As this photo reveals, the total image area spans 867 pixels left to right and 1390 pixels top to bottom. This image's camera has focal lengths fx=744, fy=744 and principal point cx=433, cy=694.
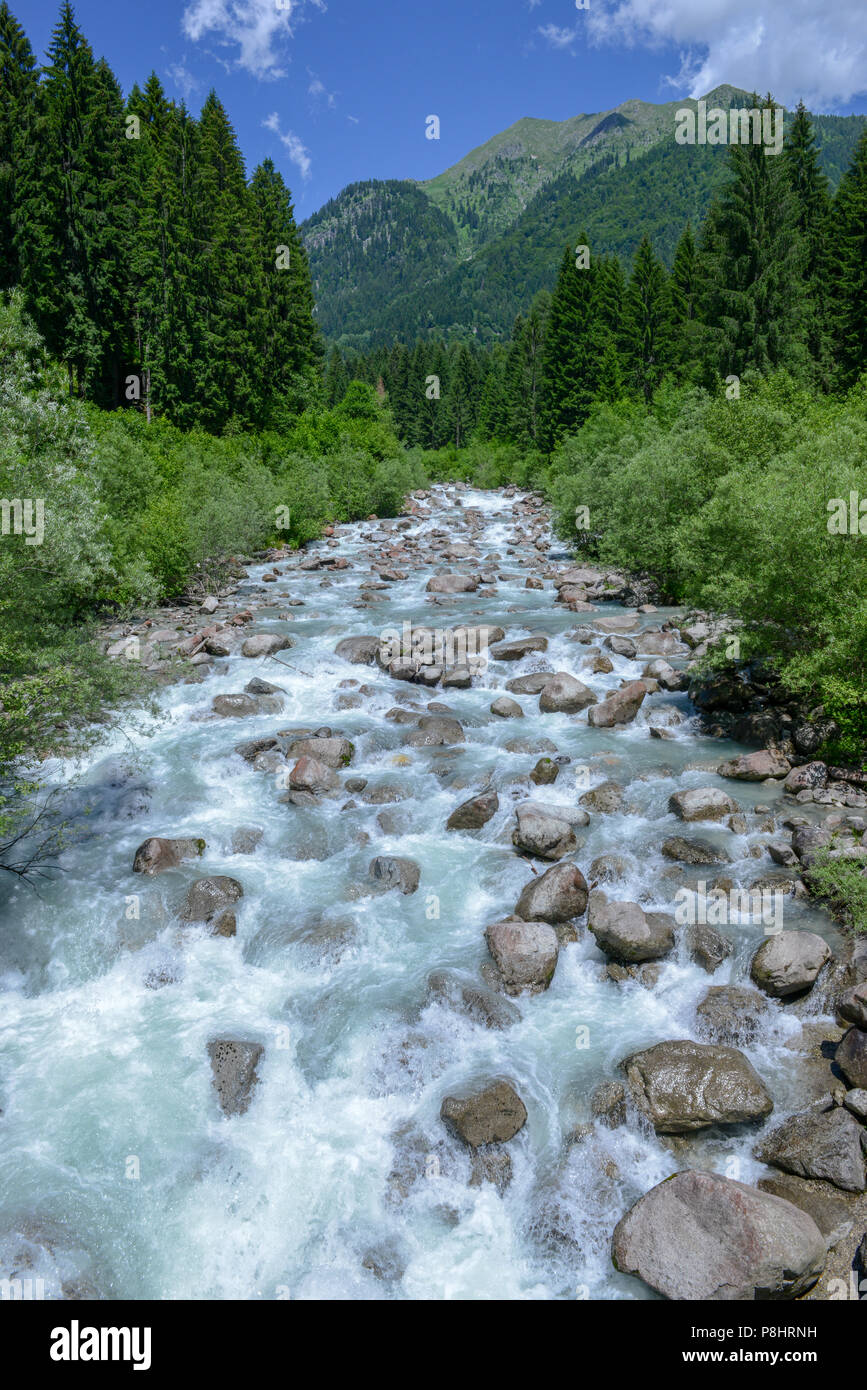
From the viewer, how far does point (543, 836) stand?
12305mm

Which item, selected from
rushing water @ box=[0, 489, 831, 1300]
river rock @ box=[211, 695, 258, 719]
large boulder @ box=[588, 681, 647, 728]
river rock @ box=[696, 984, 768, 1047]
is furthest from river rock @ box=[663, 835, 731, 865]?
river rock @ box=[211, 695, 258, 719]

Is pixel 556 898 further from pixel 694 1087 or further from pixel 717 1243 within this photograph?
pixel 717 1243

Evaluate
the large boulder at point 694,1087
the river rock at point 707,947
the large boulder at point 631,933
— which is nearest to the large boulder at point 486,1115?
the large boulder at point 694,1087

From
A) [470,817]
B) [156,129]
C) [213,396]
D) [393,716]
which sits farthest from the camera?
[156,129]

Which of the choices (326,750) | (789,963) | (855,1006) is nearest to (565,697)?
(326,750)

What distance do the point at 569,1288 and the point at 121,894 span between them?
26.6 ft

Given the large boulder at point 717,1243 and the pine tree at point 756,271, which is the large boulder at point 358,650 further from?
the pine tree at point 756,271

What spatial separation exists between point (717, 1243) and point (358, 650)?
55.5 ft

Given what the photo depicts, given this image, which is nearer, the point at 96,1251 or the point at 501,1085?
the point at 96,1251

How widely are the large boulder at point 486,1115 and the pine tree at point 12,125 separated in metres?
39.7

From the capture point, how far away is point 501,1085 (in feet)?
27.1

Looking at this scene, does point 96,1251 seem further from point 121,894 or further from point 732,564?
point 732,564

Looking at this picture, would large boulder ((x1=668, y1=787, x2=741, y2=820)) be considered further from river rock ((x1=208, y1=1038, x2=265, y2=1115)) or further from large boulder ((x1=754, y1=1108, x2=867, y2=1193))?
river rock ((x1=208, y1=1038, x2=265, y2=1115))

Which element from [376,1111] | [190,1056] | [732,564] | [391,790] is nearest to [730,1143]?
[376,1111]
